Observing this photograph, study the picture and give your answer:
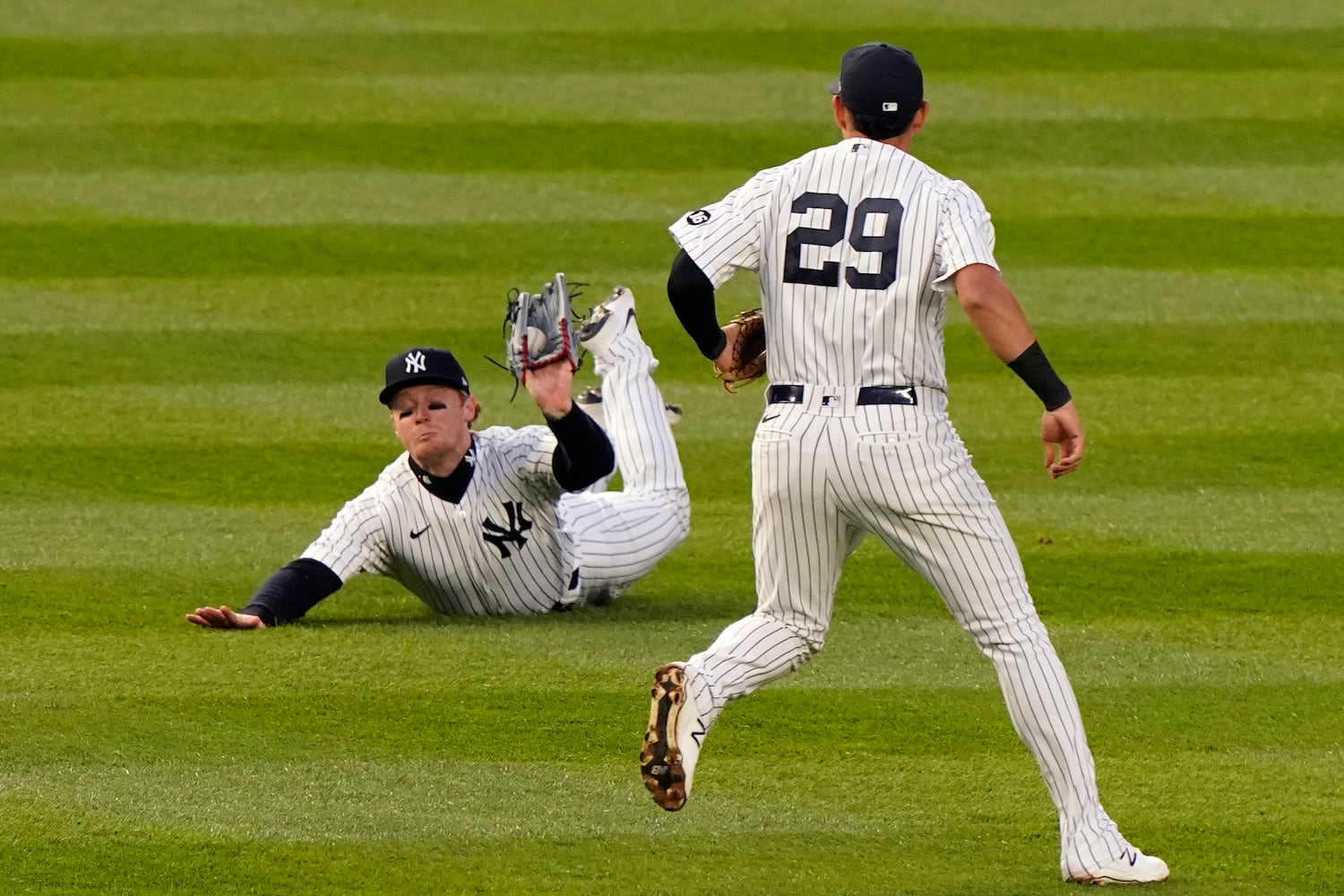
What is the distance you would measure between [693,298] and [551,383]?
92 centimetres

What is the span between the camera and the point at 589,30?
1395 cm

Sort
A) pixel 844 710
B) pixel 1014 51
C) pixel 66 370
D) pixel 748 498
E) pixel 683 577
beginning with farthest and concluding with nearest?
pixel 1014 51, pixel 66 370, pixel 748 498, pixel 683 577, pixel 844 710

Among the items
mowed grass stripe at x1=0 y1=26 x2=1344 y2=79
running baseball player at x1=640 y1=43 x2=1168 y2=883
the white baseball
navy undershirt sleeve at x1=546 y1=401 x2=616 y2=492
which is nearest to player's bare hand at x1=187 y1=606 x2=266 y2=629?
navy undershirt sleeve at x1=546 y1=401 x2=616 y2=492

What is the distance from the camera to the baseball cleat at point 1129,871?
13.8 ft

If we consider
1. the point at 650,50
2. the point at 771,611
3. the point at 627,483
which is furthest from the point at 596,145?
the point at 771,611

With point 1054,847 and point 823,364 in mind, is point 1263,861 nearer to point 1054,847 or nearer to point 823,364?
point 1054,847

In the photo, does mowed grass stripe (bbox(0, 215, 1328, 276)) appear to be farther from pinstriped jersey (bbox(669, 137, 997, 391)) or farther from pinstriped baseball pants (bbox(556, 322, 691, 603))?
pinstriped jersey (bbox(669, 137, 997, 391))

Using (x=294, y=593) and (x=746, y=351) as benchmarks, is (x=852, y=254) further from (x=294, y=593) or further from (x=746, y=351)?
(x=294, y=593)

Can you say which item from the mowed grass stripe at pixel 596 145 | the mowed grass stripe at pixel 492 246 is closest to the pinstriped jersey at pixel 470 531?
the mowed grass stripe at pixel 492 246

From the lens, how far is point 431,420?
6289 mm

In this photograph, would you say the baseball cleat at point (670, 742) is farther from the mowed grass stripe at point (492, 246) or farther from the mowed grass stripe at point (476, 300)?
the mowed grass stripe at point (492, 246)

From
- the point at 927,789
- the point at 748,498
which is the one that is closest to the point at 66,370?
the point at 748,498

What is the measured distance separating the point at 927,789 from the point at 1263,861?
83cm

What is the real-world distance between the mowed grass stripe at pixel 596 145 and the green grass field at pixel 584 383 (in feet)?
0.13
